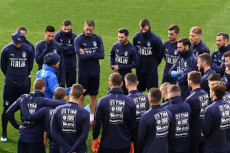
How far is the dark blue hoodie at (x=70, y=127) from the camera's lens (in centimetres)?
776

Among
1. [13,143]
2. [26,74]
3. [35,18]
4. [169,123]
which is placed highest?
[35,18]

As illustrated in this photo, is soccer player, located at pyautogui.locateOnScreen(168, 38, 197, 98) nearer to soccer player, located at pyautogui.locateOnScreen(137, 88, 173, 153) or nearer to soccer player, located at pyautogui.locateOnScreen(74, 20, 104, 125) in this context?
soccer player, located at pyautogui.locateOnScreen(74, 20, 104, 125)

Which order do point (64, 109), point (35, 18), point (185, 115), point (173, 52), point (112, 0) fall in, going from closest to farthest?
point (64, 109)
point (185, 115)
point (173, 52)
point (35, 18)
point (112, 0)

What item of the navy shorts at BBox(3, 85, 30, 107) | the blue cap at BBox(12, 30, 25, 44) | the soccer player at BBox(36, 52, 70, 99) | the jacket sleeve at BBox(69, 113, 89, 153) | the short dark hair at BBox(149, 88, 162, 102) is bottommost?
the jacket sleeve at BBox(69, 113, 89, 153)

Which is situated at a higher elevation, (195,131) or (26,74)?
(26,74)

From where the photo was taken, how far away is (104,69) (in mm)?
14672

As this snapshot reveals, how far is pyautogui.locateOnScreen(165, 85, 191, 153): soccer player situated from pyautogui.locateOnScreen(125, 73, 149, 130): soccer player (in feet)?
1.72

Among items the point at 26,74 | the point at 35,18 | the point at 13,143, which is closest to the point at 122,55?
the point at 26,74

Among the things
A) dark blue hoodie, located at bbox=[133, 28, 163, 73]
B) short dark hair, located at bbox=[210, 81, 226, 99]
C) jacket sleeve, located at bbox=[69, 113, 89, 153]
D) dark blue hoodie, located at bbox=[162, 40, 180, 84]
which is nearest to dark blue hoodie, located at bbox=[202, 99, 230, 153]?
short dark hair, located at bbox=[210, 81, 226, 99]

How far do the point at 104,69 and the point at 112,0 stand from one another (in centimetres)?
615

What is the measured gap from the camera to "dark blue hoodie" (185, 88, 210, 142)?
8781 millimetres

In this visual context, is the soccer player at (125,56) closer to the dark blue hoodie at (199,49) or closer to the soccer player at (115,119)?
the dark blue hoodie at (199,49)

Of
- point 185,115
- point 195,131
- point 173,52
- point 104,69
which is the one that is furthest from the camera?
point 104,69

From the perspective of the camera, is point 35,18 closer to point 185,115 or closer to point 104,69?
point 104,69
